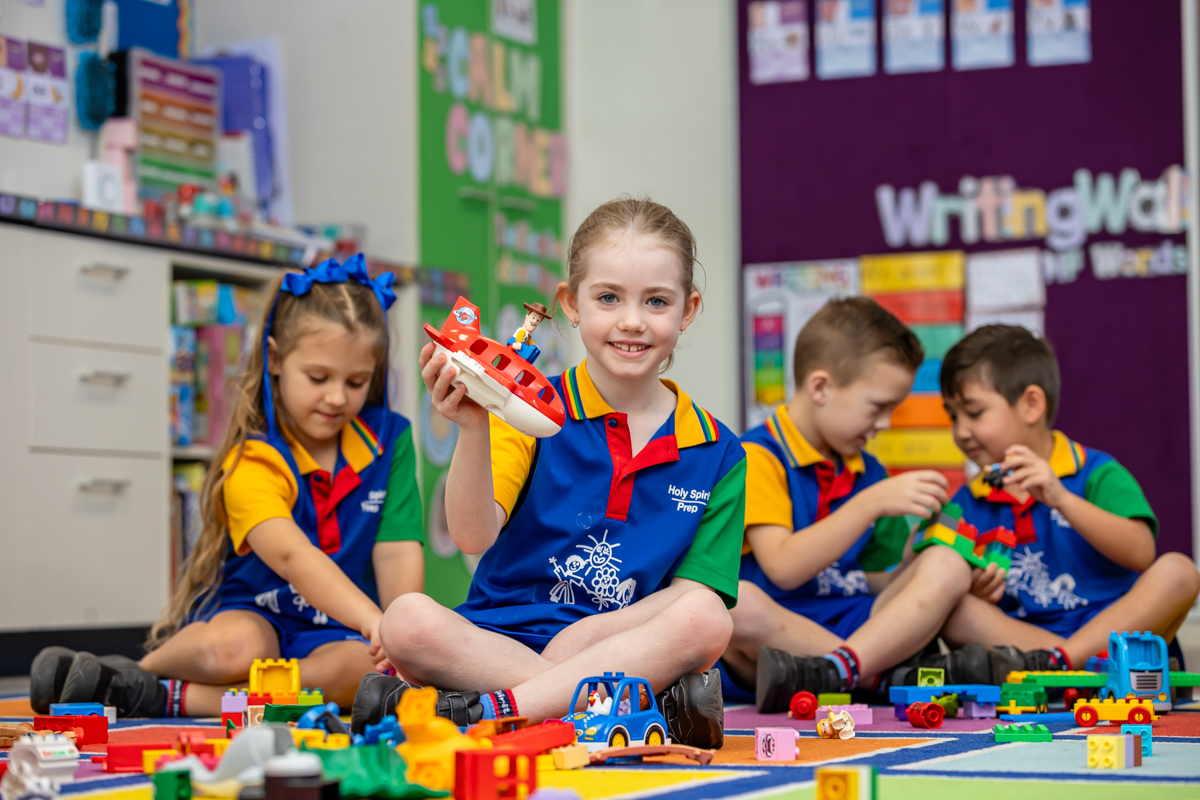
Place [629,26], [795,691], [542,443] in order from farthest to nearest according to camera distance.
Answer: [629,26], [795,691], [542,443]

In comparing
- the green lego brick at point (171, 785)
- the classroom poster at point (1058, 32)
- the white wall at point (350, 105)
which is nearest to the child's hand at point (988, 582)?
the green lego brick at point (171, 785)

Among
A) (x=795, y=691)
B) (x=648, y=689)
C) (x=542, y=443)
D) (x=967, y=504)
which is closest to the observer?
(x=648, y=689)

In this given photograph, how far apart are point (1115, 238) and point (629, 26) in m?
1.56

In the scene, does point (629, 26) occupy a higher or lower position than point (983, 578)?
higher

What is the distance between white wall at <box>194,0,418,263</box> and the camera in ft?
11.9

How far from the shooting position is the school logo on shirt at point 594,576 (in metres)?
1.50

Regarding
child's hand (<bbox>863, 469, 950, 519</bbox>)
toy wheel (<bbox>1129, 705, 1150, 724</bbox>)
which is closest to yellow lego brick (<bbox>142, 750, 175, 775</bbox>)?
toy wheel (<bbox>1129, 705, 1150, 724</bbox>)

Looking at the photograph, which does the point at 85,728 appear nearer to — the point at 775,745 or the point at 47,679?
the point at 47,679

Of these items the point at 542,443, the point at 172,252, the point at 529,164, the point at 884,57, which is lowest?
the point at 542,443

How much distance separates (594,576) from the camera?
150 centimetres

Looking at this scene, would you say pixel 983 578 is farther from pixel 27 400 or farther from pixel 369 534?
pixel 27 400

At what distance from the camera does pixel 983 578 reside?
6.48 ft

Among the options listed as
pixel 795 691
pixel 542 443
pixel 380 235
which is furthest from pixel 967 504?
pixel 380 235

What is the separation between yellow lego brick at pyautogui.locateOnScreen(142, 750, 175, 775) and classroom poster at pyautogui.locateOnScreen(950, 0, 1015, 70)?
326cm
